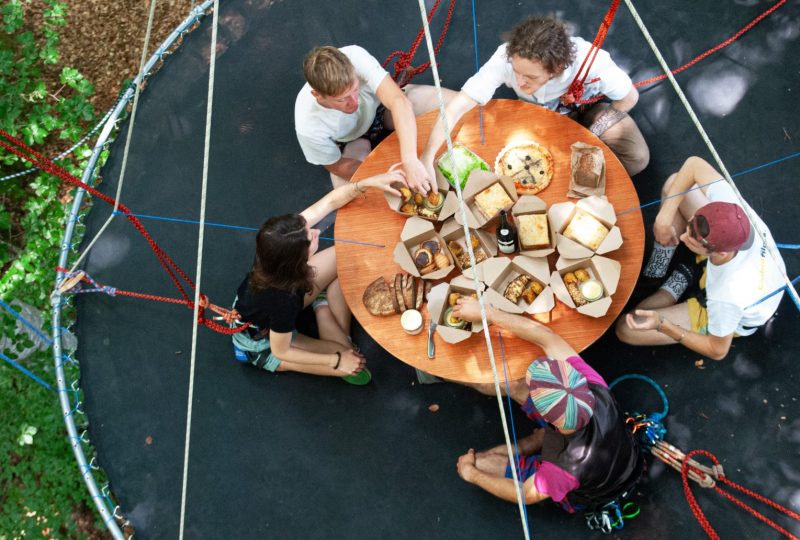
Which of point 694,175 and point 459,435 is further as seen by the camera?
point 459,435

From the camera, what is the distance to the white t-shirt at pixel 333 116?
10.5ft

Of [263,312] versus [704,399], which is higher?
[263,312]

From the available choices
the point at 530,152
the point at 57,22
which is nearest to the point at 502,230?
the point at 530,152

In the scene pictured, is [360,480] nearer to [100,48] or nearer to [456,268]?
[456,268]

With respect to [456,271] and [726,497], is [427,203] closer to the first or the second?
[456,271]

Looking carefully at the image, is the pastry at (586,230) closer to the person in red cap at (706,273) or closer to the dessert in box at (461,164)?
the person in red cap at (706,273)

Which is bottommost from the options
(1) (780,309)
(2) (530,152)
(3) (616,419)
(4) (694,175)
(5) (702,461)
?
(5) (702,461)

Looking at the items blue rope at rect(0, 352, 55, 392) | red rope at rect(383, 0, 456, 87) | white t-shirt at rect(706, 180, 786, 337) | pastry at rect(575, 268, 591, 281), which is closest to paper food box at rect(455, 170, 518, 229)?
pastry at rect(575, 268, 591, 281)

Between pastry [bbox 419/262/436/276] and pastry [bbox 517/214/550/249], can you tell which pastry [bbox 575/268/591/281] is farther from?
pastry [bbox 419/262/436/276]

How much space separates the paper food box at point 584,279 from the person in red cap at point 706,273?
27cm

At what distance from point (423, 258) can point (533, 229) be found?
0.54 m

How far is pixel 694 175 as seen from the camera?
10.0 ft

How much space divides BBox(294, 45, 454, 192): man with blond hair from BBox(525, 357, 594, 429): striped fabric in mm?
1077

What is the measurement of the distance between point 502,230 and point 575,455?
3.41 ft
